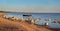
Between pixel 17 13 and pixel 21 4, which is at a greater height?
pixel 21 4

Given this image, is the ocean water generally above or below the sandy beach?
above

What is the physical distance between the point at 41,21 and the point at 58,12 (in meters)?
0.25

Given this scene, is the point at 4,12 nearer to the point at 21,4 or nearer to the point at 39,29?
the point at 21,4

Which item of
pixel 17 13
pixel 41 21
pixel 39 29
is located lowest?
pixel 39 29

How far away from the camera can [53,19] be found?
1716 millimetres

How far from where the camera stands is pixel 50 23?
170cm

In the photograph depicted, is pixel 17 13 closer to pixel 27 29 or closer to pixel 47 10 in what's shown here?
pixel 27 29

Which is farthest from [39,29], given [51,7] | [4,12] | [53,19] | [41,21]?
[4,12]

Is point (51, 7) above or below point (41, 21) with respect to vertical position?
above

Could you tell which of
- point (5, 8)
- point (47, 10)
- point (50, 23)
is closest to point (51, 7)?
point (47, 10)

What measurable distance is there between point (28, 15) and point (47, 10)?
0.84ft

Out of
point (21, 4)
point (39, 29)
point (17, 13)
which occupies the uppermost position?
point (21, 4)

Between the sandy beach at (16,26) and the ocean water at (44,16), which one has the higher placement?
the ocean water at (44,16)

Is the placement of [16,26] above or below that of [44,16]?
below
